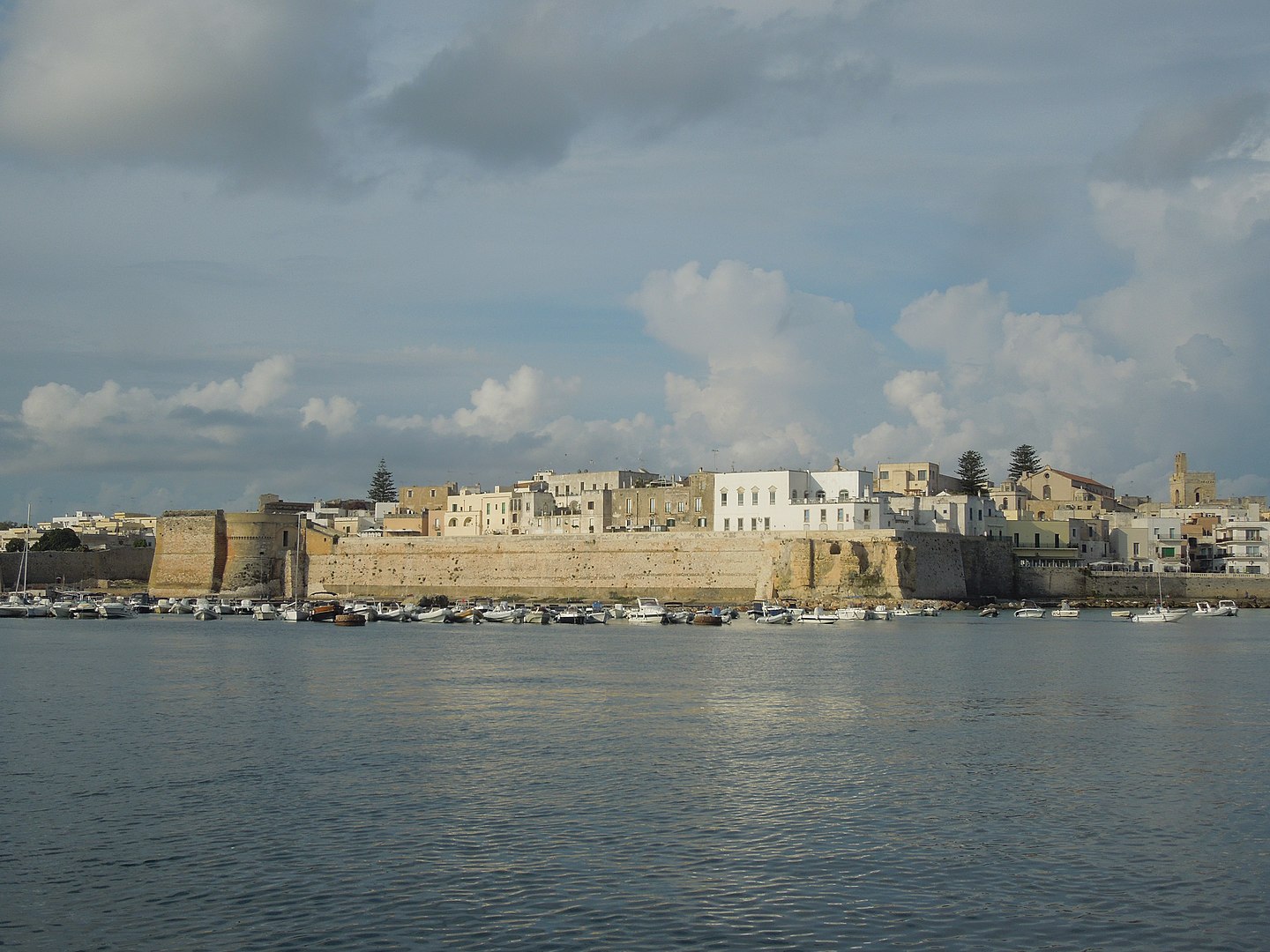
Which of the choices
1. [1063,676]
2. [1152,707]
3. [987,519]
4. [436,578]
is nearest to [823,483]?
[987,519]

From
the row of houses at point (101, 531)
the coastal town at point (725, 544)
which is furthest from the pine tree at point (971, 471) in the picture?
the row of houses at point (101, 531)

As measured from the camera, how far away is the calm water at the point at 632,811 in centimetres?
1212

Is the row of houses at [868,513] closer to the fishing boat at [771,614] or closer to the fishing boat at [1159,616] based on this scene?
the fishing boat at [771,614]

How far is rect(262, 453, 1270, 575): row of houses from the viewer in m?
69.8

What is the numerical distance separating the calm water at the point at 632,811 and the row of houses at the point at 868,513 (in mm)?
36297

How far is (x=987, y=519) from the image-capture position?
3093 inches

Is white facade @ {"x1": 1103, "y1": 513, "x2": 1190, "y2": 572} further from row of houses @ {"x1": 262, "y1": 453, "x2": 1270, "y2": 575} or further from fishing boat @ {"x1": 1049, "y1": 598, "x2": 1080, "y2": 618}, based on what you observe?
fishing boat @ {"x1": 1049, "y1": 598, "x2": 1080, "y2": 618}

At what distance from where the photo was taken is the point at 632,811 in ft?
54.2

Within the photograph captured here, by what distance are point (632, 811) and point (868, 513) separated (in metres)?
52.0

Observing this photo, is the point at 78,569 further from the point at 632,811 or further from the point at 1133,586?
the point at 632,811

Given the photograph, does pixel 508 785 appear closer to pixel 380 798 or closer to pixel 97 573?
pixel 380 798

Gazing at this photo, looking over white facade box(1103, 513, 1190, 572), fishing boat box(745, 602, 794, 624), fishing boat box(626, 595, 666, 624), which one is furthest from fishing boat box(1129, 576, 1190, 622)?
fishing boat box(626, 595, 666, 624)

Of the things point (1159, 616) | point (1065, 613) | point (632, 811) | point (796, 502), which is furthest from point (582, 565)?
point (632, 811)

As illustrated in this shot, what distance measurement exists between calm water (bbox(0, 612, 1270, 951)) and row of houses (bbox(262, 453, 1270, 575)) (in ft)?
119
